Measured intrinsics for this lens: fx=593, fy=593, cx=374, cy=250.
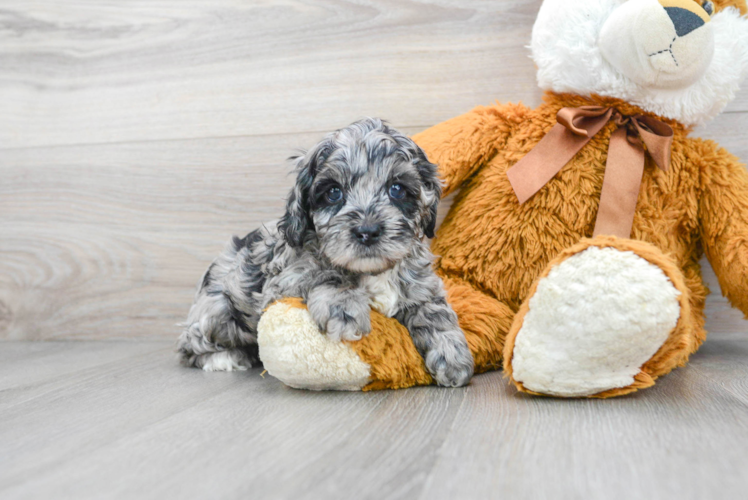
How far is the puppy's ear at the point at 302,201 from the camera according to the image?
1.41 meters

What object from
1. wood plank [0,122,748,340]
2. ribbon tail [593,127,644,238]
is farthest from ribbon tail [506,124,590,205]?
wood plank [0,122,748,340]

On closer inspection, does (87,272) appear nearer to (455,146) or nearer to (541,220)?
(455,146)

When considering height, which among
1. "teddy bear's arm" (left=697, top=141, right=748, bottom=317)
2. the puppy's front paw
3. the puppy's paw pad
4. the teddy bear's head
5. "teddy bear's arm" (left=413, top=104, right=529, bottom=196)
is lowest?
the puppy's paw pad

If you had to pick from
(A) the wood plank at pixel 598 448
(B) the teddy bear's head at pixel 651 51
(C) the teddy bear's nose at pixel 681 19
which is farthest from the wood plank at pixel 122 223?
(A) the wood plank at pixel 598 448

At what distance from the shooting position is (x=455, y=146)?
169cm

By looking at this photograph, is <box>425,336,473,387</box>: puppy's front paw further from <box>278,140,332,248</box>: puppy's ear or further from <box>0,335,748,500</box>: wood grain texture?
<box>278,140,332,248</box>: puppy's ear

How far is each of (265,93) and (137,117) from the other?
1.68 feet

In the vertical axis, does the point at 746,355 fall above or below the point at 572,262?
below

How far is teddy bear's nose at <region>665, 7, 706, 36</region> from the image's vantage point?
141cm

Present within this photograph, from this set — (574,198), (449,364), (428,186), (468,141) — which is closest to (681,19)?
(574,198)

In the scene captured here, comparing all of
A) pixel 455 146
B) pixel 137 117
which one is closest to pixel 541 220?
pixel 455 146

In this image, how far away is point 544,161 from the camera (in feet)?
5.28

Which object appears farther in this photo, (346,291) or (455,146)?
(455,146)

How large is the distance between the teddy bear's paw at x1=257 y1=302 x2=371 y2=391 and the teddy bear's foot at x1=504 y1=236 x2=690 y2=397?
0.36m
